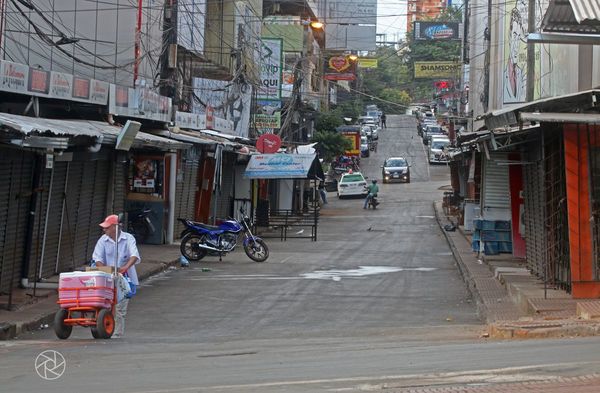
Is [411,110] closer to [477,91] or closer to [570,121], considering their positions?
[477,91]

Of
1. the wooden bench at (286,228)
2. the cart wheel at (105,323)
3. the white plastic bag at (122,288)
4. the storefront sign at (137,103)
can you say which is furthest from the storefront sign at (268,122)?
the cart wheel at (105,323)

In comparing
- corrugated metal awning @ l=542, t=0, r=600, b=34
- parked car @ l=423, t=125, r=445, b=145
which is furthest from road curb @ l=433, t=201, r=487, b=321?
parked car @ l=423, t=125, r=445, b=145

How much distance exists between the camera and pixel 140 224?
28391mm

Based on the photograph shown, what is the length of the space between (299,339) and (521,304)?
4.45 meters

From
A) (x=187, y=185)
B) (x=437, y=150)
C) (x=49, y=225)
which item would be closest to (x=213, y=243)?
(x=187, y=185)

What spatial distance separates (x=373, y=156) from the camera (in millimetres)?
92938

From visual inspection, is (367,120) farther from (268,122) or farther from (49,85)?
(49,85)

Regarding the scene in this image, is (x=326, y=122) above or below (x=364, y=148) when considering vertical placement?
below

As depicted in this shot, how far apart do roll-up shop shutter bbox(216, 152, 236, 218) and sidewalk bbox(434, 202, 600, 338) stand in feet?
47.6

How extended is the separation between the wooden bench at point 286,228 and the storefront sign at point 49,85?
12621mm

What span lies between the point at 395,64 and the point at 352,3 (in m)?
53.0

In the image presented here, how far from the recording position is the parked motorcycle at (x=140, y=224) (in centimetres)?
2811

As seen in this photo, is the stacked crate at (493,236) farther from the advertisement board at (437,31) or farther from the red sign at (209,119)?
the advertisement board at (437,31)

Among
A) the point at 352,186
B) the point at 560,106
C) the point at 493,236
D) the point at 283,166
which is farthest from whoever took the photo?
the point at 352,186
